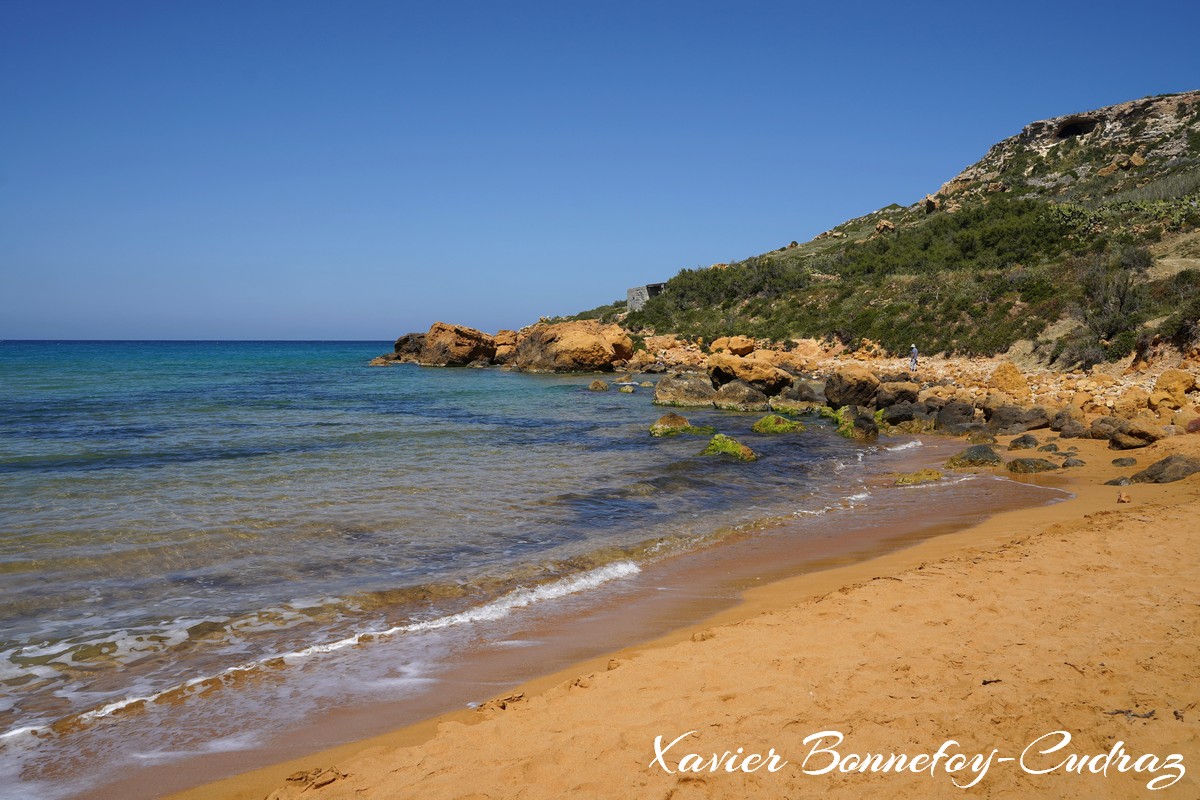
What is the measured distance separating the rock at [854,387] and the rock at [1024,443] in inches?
281

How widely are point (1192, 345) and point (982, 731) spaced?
2117 centimetres

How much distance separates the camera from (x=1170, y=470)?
10.6 m

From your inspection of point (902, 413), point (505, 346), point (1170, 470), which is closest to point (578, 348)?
point (505, 346)

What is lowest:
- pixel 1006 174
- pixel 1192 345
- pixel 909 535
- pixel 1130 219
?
pixel 909 535

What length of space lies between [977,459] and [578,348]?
2870 centimetres

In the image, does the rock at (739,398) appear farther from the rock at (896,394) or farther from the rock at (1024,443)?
the rock at (1024,443)

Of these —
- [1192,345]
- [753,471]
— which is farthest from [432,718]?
[1192,345]

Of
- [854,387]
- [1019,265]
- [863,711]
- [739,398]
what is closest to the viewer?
[863,711]

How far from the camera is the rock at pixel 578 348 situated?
40844mm

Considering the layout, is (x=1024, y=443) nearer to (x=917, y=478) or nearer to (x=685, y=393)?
(x=917, y=478)

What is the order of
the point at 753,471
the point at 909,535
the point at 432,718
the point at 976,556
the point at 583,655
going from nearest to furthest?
the point at 432,718 < the point at 583,655 < the point at 976,556 < the point at 909,535 < the point at 753,471

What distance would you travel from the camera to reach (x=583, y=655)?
5.57m

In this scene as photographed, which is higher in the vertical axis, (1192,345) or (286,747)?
(1192,345)

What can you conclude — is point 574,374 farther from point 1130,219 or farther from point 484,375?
point 1130,219
